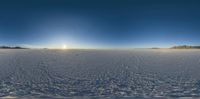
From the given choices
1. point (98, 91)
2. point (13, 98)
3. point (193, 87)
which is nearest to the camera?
point (13, 98)

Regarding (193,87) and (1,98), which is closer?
(1,98)

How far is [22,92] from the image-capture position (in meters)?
10.6

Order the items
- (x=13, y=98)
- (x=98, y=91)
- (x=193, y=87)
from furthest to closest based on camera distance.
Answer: (x=193, y=87) → (x=98, y=91) → (x=13, y=98)

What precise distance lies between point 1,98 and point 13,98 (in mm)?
Result: 488

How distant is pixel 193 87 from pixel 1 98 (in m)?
8.18

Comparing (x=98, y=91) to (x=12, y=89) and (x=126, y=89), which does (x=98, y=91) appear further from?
(x=12, y=89)

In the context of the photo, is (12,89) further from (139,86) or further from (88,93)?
(139,86)

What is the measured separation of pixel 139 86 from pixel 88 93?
295 cm

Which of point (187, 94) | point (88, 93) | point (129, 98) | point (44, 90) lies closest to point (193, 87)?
point (187, 94)

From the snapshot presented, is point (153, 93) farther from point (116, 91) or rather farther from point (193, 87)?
point (193, 87)

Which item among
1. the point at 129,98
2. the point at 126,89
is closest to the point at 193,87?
the point at 126,89

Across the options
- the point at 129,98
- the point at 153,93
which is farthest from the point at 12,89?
the point at 153,93

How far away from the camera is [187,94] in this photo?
10117mm

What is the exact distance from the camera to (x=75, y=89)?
38.0ft
